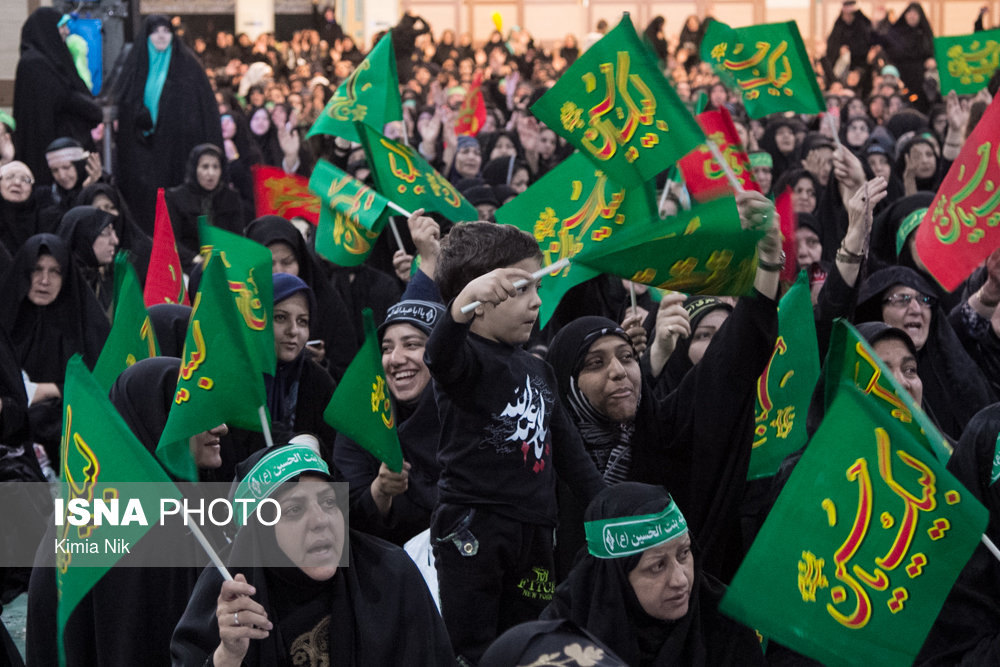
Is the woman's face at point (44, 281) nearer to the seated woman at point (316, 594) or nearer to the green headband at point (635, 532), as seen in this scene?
the seated woman at point (316, 594)

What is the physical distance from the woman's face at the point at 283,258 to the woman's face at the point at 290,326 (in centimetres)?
108

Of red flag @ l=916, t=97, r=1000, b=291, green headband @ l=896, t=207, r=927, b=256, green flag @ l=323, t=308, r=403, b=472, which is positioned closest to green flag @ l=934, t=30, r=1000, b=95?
green headband @ l=896, t=207, r=927, b=256

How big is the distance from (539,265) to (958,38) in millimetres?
3799

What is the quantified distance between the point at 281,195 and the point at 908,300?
3053 mm

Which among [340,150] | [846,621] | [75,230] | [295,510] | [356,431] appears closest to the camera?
[846,621]

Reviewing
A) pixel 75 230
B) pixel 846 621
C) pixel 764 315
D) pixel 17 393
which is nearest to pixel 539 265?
pixel 764 315

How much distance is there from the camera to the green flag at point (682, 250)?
300cm

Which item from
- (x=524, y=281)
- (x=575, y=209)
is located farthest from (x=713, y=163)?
(x=524, y=281)

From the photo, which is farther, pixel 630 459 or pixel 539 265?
pixel 630 459

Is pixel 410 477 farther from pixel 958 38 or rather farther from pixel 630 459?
pixel 958 38

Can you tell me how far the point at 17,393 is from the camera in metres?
5.74

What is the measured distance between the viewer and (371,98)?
20.5ft

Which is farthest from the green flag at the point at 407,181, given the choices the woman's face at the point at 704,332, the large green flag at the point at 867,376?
the large green flag at the point at 867,376

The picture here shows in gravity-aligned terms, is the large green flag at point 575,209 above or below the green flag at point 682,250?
below
